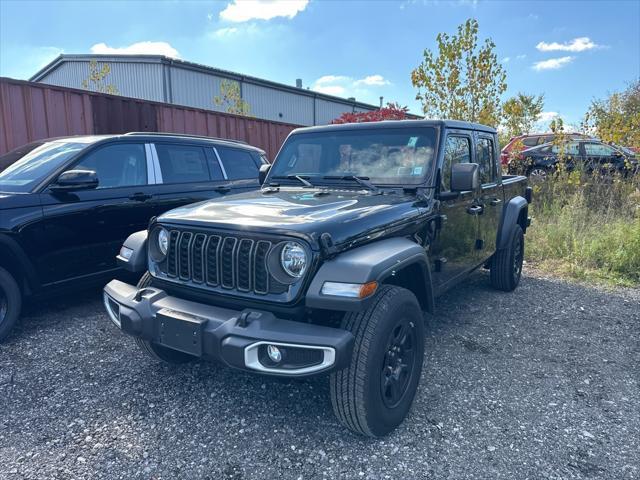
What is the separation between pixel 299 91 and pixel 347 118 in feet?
56.0

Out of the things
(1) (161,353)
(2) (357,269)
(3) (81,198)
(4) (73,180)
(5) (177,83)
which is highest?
(5) (177,83)

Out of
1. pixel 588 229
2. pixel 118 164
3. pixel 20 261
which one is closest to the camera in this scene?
pixel 20 261

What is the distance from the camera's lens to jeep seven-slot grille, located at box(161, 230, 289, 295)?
2467 mm

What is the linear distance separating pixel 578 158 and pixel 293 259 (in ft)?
33.4

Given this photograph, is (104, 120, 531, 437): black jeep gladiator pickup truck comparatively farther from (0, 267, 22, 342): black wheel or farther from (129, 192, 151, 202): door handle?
(129, 192, 151, 202): door handle

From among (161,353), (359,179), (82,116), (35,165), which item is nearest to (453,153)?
(359,179)

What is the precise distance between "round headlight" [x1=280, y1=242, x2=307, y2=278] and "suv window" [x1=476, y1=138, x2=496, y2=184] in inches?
102

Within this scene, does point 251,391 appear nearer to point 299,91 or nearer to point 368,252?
point 368,252

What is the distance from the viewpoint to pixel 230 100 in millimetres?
22500

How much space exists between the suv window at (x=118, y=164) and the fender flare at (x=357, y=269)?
316cm

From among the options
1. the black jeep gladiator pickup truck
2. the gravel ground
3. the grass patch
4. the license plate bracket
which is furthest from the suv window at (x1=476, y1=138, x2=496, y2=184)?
the license plate bracket

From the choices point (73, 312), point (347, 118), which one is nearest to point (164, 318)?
point (73, 312)

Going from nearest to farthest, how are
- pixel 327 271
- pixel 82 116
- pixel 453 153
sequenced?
pixel 327 271 → pixel 453 153 → pixel 82 116

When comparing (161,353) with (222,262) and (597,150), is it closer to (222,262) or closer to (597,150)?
(222,262)
